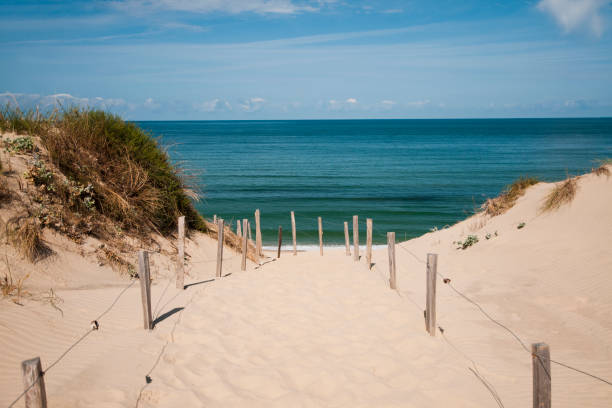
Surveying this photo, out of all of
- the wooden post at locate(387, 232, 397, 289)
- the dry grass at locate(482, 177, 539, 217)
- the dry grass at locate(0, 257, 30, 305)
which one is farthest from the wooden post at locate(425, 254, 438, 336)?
the dry grass at locate(482, 177, 539, 217)

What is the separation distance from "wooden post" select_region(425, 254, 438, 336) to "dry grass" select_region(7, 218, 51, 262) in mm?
7381

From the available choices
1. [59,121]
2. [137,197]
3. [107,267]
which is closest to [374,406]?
[107,267]

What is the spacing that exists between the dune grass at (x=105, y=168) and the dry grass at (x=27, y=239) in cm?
116

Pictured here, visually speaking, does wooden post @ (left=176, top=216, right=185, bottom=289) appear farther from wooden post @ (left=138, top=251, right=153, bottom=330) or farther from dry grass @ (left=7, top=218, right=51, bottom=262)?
dry grass @ (left=7, top=218, right=51, bottom=262)

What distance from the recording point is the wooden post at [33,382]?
3105mm

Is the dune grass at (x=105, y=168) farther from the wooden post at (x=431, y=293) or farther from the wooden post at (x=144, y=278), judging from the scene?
the wooden post at (x=431, y=293)

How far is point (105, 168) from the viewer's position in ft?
33.8

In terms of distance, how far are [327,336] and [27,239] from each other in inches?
240

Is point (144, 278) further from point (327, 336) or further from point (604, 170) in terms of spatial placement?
point (604, 170)

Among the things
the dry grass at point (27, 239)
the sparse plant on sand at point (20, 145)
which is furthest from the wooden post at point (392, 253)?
the sparse plant on sand at point (20, 145)

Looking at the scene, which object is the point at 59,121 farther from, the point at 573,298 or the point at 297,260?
the point at 573,298

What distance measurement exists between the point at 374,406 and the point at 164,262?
679cm

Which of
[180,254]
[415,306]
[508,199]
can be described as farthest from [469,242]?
[180,254]

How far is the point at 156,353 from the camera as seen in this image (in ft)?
19.0
